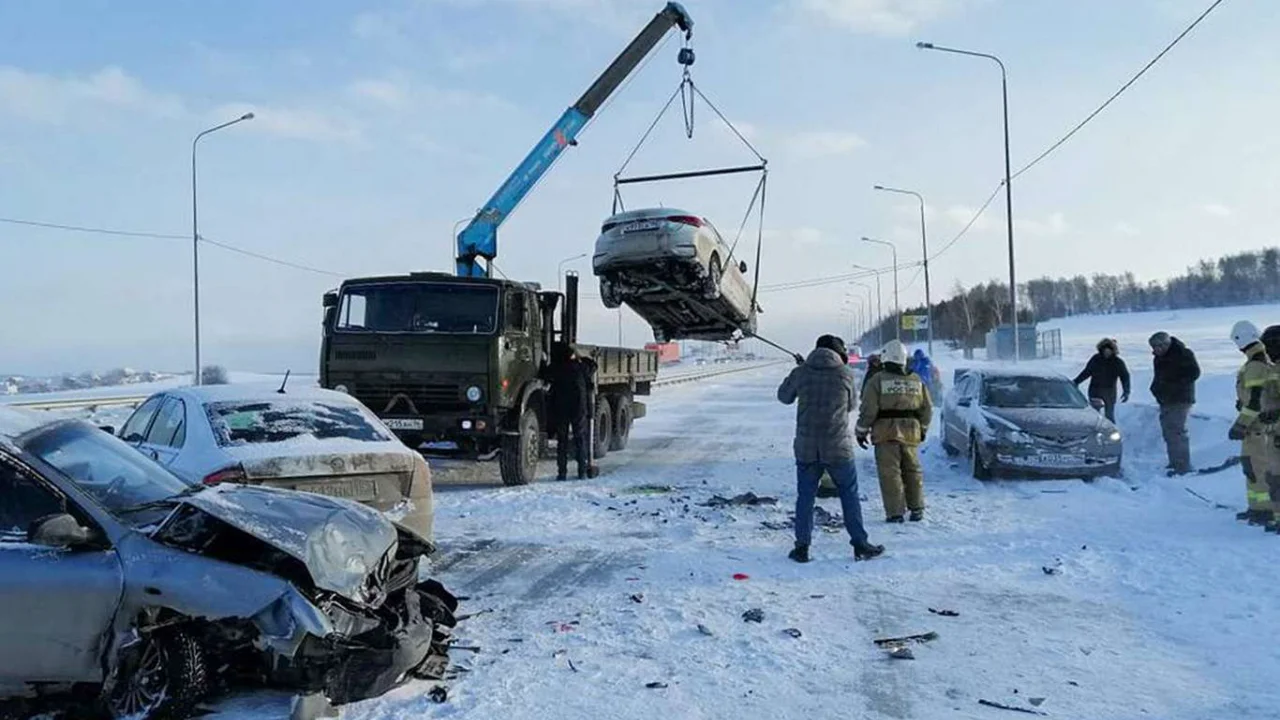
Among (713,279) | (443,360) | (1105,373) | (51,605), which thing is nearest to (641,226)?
(713,279)

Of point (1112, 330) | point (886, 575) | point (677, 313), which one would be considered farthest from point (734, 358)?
point (886, 575)

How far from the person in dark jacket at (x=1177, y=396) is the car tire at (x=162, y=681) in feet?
36.9

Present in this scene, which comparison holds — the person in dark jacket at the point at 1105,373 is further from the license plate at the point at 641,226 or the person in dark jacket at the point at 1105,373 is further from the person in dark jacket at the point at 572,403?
the person in dark jacket at the point at 572,403

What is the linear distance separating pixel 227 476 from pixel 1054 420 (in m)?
9.41

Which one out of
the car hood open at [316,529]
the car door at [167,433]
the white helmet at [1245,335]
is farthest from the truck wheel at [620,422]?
the car hood open at [316,529]

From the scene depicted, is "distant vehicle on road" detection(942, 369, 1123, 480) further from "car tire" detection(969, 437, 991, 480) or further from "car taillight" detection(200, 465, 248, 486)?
"car taillight" detection(200, 465, 248, 486)

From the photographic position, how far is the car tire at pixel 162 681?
12.1 feet

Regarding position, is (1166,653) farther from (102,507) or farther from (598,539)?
(102,507)

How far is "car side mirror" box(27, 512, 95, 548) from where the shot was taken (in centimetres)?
358

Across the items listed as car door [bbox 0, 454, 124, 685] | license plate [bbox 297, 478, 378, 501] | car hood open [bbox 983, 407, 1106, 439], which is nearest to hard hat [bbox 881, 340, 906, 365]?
car hood open [bbox 983, 407, 1106, 439]

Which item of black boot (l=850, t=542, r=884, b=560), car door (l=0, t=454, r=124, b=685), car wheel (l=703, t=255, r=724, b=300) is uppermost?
car wheel (l=703, t=255, r=724, b=300)

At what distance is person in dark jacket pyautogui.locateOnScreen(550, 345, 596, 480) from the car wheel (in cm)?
214

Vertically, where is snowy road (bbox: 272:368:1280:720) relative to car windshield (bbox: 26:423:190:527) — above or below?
below

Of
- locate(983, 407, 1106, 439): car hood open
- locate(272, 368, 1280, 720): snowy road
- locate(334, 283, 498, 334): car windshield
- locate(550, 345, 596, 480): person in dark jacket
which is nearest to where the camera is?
locate(272, 368, 1280, 720): snowy road
